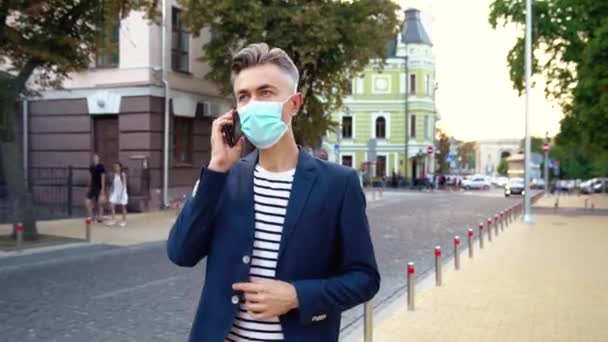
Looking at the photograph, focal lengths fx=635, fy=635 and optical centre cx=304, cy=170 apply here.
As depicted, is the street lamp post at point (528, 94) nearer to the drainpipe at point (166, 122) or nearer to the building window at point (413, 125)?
the drainpipe at point (166, 122)

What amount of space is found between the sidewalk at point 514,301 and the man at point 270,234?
4.86m

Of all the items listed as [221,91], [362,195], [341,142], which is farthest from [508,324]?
[341,142]

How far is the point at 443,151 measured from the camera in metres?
75.3

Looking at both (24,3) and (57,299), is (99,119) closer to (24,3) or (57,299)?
(24,3)

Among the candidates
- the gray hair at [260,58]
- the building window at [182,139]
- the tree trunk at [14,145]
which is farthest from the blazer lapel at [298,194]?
the building window at [182,139]

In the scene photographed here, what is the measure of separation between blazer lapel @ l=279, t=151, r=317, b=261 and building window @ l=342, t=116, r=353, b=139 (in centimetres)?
5829

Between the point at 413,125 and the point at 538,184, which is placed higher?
the point at 413,125

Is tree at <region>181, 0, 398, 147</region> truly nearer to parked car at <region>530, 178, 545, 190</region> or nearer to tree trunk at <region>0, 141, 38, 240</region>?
tree trunk at <region>0, 141, 38, 240</region>

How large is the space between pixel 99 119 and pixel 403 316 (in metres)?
19.1

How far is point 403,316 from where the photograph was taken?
798cm

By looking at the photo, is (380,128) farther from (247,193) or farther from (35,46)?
(247,193)

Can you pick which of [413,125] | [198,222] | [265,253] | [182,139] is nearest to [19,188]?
[182,139]

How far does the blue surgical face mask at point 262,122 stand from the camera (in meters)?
2.31

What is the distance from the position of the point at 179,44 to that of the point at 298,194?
78.0 feet
